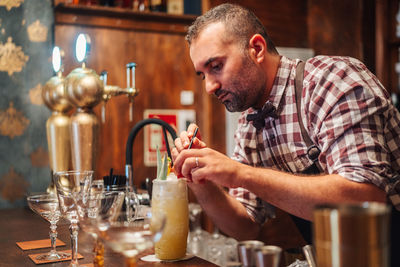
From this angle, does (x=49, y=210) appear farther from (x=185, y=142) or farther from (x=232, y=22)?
(x=232, y=22)

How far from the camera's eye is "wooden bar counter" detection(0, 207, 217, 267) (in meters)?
1.23

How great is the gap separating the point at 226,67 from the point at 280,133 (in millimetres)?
325

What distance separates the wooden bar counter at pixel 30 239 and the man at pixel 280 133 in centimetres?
29

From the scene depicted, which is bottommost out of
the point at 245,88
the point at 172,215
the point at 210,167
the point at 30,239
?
the point at 30,239

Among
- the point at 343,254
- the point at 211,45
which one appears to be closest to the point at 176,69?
the point at 211,45

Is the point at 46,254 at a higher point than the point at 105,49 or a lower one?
lower

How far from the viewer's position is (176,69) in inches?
139

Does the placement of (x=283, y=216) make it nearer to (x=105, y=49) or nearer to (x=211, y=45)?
(x=105, y=49)

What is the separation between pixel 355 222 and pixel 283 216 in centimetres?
284

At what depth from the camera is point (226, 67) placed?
169 cm

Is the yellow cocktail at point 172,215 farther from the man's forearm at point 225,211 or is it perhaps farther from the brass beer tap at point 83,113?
the brass beer tap at point 83,113

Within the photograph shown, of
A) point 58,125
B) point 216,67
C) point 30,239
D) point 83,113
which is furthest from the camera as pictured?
point 58,125

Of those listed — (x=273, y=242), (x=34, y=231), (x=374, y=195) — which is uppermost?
(x=374, y=195)

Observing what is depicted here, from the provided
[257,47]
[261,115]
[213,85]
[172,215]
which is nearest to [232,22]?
[257,47]
